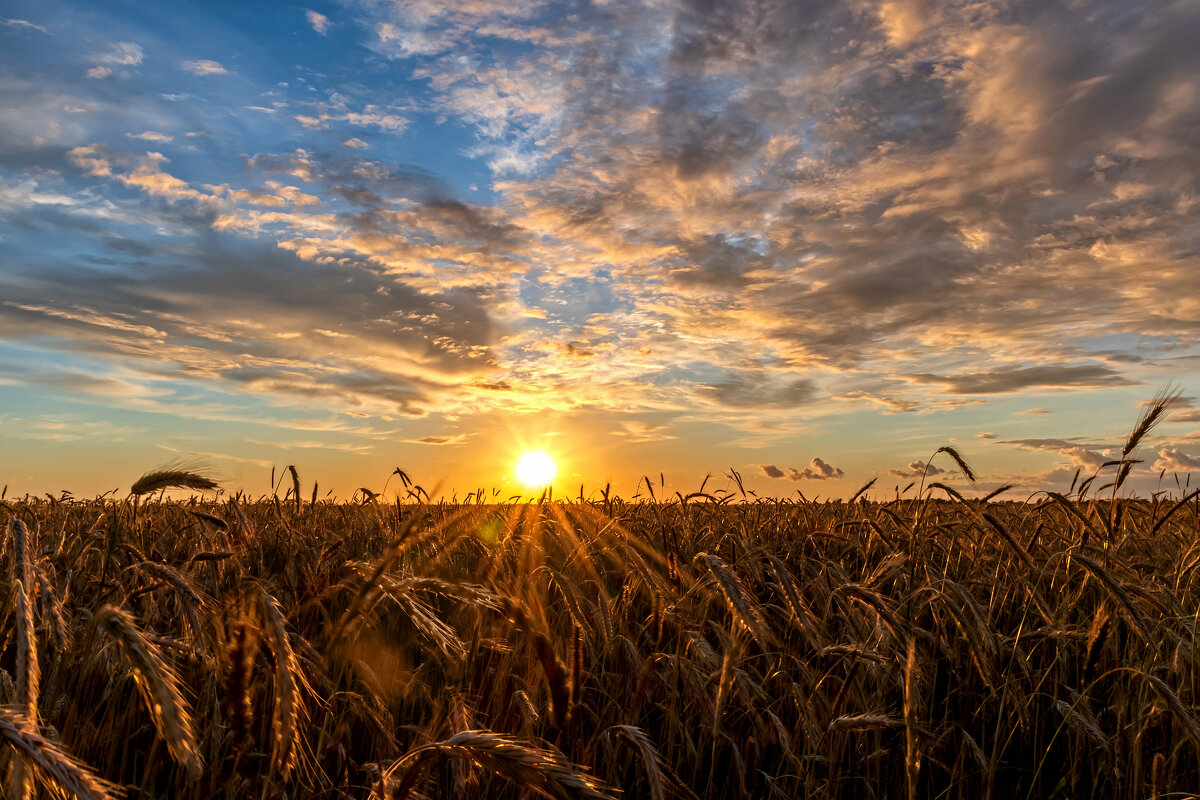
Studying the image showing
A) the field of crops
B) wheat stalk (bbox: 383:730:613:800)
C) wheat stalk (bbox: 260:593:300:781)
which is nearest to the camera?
wheat stalk (bbox: 383:730:613:800)

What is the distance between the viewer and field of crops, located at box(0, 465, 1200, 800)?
179cm

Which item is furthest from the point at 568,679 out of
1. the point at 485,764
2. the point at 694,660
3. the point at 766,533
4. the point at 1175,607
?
the point at 766,533

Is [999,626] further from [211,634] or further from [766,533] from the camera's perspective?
[211,634]

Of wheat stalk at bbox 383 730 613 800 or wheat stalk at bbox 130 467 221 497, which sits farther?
wheat stalk at bbox 130 467 221 497

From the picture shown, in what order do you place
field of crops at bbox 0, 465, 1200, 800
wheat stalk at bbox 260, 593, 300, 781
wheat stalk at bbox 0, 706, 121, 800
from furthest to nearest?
field of crops at bbox 0, 465, 1200, 800 < wheat stalk at bbox 260, 593, 300, 781 < wheat stalk at bbox 0, 706, 121, 800

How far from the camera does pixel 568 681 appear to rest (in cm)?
202

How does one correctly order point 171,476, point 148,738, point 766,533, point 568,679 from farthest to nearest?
1. point 766,533
2. point 171,476
3. point 148,738
4. point 568,679

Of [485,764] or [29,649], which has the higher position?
[29,649]

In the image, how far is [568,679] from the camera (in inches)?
80.9

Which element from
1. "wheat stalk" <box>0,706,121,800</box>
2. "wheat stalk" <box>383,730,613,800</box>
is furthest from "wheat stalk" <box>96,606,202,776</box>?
"wheat stalk" <box>383,730,613,800</box>

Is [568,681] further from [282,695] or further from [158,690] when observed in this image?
[158,690]

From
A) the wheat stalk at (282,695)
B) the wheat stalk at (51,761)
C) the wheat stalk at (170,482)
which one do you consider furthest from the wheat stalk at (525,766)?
the wheat stalk at (170,482)

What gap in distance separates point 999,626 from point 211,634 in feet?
15.3

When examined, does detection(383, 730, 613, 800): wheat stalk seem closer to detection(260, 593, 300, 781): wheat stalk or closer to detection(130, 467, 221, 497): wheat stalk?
detection(260, 593, 300, 781): wheat stalk
